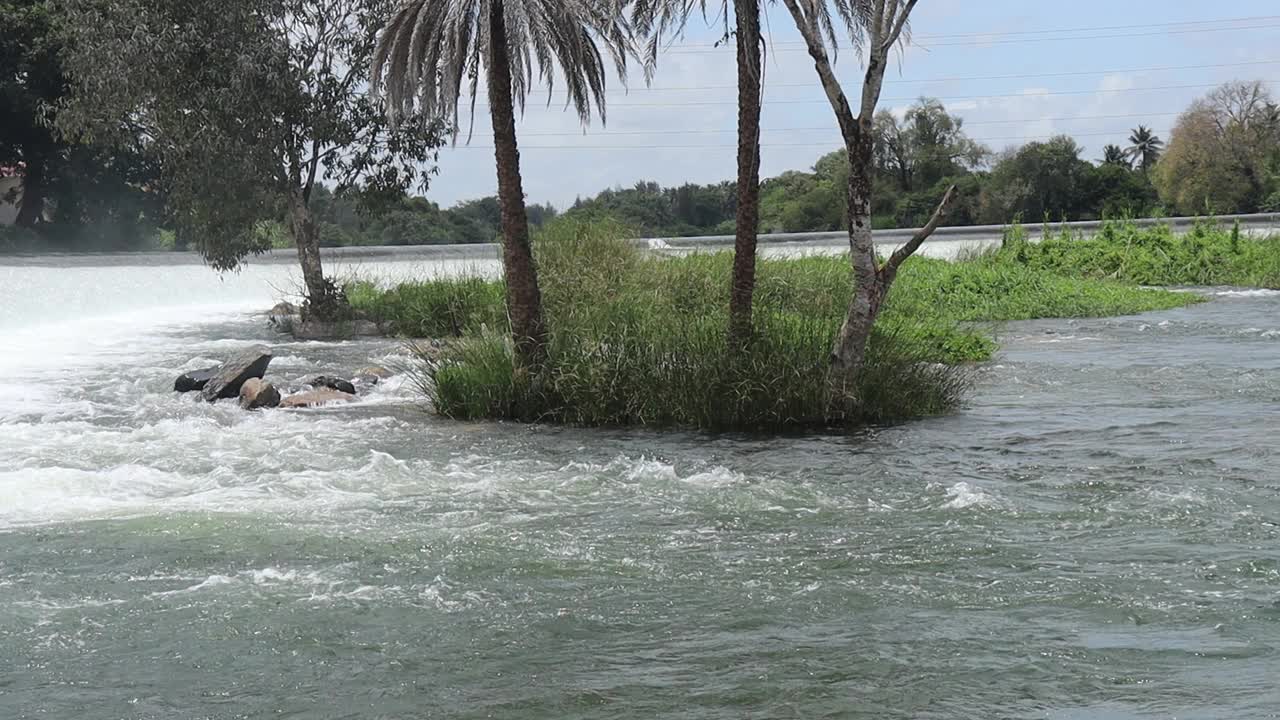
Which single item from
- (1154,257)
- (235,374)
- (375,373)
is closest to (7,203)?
(375,373)

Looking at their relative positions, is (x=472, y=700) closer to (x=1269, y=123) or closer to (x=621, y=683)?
(x=621, y=683)

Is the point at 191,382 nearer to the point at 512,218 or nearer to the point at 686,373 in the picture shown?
the point at 512,218

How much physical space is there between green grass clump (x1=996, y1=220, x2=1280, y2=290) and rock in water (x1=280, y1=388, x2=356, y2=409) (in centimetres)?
2198

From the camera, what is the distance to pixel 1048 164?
7138 cm

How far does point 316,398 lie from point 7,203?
140 feet

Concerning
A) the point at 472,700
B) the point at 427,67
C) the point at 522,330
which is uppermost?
the point at 427,67

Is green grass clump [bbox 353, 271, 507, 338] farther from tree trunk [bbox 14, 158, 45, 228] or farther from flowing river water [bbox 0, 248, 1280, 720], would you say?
tree trunk [bbox 14, 158, 45, 228]

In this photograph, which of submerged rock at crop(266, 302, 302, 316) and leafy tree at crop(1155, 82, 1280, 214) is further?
leafy tree at crop(1155, 82, 1280, 214)

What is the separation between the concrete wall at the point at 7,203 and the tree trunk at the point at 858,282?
146 ft

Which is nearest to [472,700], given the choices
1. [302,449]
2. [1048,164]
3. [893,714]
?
[893,714]

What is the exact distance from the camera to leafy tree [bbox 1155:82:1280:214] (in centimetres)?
7169

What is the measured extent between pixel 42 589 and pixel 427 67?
29.1 feet

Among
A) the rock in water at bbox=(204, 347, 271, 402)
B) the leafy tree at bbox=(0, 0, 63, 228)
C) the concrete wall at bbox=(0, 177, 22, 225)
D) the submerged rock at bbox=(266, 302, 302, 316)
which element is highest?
the leafy tree at bbox=(0, 0, 63, 228)

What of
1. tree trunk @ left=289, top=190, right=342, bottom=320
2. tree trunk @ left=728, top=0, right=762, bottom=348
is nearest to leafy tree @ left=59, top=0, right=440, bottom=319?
tree trunk @ left=289, top=190, right=342, bottom=320
